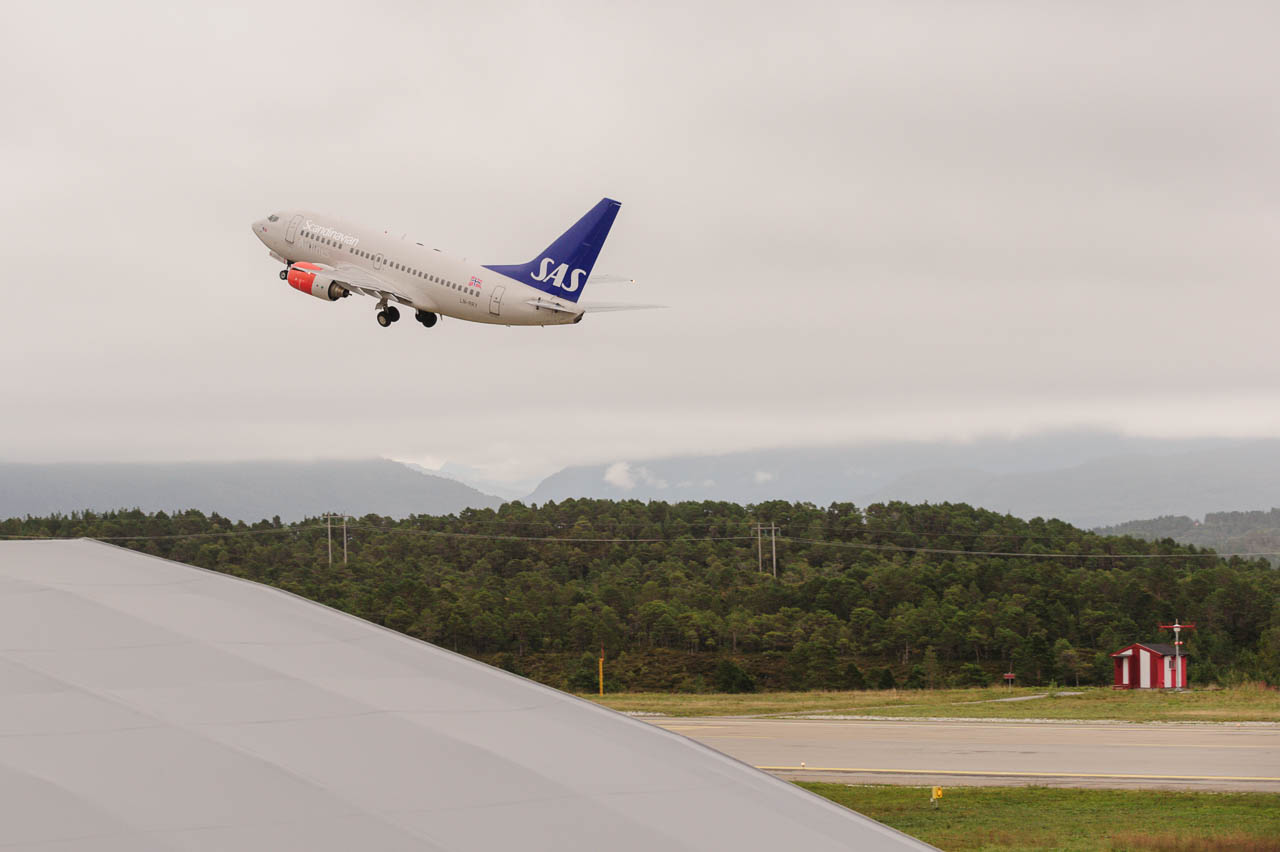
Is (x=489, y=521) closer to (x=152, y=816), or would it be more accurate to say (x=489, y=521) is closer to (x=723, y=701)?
(x=723, y=701)

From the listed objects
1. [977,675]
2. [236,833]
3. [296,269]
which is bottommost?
[977,675]

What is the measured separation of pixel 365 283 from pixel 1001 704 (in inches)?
1708

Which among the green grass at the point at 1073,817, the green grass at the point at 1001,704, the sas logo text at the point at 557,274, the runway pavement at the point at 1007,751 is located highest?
the sas logo text at the point at 557,274

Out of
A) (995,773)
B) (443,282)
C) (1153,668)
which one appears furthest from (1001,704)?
(443,282)

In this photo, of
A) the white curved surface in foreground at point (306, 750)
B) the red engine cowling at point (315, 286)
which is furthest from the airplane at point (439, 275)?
the white curved surface in foreground at point (306, 750)

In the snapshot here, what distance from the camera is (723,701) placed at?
3118 inches

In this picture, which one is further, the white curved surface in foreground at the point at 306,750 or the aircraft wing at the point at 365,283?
the aircraft wing at the point at 365,283

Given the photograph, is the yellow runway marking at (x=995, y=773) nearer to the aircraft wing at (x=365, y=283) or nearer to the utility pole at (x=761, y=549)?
the aircraft wing at (x=365, y=283)

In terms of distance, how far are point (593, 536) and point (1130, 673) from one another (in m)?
Result: 98.7

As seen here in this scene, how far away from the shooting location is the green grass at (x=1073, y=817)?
3272cm

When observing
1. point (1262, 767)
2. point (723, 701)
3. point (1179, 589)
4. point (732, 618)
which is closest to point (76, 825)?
point (1262, 767)

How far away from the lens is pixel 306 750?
306 inches

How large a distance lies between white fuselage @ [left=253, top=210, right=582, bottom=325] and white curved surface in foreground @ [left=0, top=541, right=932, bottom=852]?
38.9 meters

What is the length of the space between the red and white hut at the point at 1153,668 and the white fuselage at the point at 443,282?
52.4 meters
